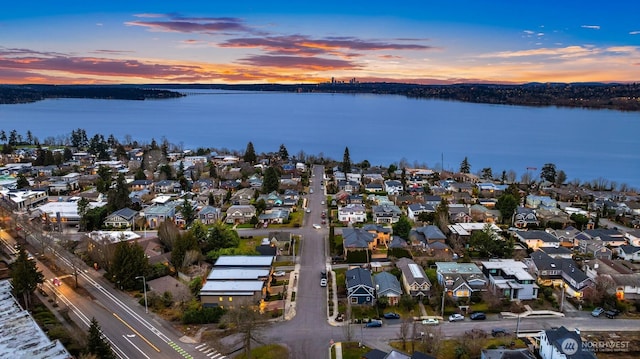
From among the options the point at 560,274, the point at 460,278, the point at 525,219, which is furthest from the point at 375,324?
the point at 525,219

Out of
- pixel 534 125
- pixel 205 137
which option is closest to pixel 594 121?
pixel 534 125

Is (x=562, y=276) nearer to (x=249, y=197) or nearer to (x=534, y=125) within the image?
(x=249, y=197)

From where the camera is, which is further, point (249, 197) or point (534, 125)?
point (534, 125)

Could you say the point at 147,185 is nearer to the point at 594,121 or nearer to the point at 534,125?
the point at 534,125

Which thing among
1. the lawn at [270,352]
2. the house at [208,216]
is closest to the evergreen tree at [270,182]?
the house at [208,216]

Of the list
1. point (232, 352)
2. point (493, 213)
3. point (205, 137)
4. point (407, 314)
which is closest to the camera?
point (232, 352)

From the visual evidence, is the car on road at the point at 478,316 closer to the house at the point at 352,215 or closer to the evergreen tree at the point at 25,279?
the house at the point at 352,215

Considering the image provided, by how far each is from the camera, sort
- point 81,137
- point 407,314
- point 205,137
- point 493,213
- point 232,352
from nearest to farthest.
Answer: point 232,352, point 407,314, point 493,213, point 81,137, point 205,137
